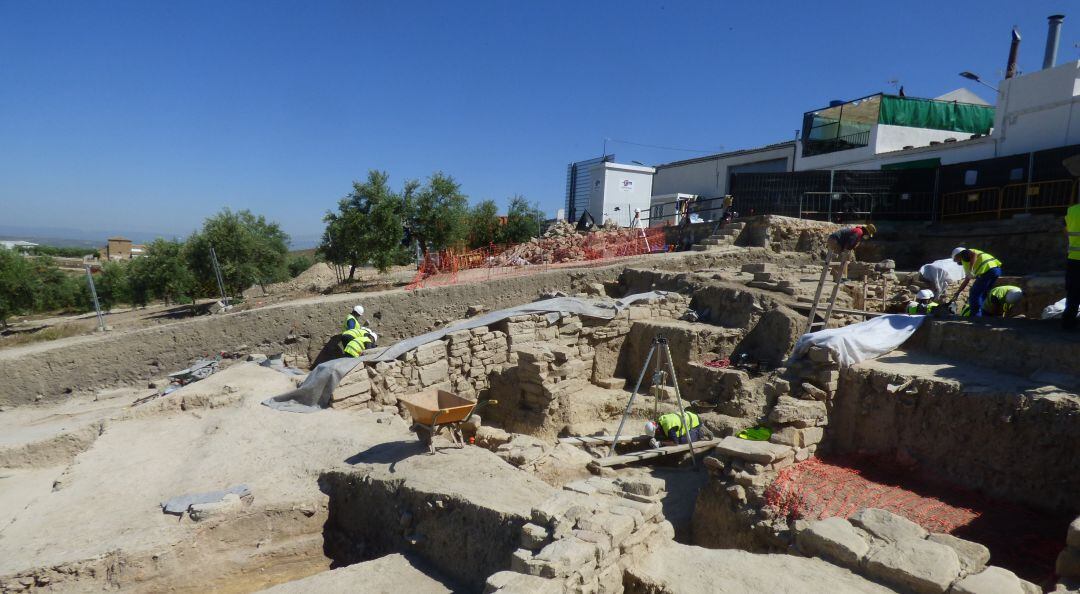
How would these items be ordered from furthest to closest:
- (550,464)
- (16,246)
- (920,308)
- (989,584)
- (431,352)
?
(16,246) → (431,352) → (920,308) → (550,464) → (989,584)

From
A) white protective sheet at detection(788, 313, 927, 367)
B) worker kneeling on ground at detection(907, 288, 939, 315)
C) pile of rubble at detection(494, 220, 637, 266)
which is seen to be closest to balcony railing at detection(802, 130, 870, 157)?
pile of rubble at detection(494, 220, 637, 266)

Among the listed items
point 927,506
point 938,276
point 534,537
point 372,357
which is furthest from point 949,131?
point 534,537

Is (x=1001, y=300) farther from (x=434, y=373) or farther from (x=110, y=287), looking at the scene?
(x=110, y=287)

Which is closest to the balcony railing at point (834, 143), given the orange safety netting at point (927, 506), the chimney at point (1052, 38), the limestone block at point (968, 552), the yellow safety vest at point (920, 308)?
the chimney at point (1052, 38)

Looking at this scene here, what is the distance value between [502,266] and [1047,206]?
15.1 m

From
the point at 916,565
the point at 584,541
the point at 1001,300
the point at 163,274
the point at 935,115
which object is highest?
the point at 935,115

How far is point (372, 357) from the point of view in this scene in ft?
29.0

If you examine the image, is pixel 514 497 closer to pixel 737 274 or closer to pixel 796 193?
pixel 737 274

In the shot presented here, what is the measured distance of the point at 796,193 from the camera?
1895cm

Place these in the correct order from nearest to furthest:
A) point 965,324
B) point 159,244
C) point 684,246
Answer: point 965,324
point 684,246
point 159,244

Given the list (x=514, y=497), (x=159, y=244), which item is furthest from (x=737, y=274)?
(x=159, y=244)

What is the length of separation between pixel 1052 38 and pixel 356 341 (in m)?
23.1

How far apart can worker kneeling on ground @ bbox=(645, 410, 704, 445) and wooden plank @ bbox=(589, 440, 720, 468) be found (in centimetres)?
Answer: 17

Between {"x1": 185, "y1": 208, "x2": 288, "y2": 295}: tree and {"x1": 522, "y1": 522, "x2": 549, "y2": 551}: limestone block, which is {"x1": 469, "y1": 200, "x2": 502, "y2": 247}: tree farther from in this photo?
{"x1": 522, "y1": 522, "x2": 549, "y2": 551}: limestone block
